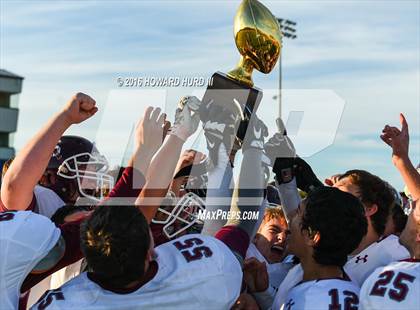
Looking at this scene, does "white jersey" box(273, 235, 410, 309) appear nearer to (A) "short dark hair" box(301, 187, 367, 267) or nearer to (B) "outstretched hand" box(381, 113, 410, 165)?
(A) "short dark hair" box(301, 187, 367, 267)

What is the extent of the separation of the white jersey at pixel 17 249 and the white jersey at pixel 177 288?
11 cm

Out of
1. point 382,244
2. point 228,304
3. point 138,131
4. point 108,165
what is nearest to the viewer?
point 228,304

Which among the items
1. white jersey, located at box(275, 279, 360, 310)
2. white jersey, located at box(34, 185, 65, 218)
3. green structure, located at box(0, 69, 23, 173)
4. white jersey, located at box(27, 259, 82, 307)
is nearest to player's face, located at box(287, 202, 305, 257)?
white jersey, located at box(275, 279, 360, 310)

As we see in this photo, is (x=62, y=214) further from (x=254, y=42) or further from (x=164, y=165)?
(x=254, y=42)

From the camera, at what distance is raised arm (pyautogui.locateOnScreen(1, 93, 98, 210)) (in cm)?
240

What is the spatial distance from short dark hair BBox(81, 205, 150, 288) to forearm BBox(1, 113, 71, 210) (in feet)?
1.07

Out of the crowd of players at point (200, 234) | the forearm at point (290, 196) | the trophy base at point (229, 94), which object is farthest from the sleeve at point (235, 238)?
the forearm at point (290, 196)

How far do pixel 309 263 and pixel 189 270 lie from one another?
47 centimetres

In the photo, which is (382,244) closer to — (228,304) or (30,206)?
(228,304)

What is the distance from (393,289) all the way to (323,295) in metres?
0.25

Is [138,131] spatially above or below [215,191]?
above

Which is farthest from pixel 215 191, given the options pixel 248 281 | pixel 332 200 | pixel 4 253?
pixel 4 253

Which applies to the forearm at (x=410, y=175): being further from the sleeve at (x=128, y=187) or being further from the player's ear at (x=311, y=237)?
the sleeve at (x=128, y=187)

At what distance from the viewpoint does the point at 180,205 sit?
3.24m
